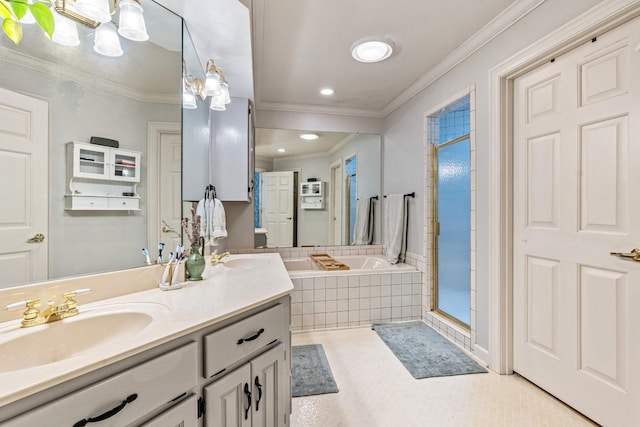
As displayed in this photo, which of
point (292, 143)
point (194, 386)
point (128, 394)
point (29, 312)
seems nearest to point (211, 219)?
point (29, 312)

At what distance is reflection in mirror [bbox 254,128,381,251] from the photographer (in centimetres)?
362

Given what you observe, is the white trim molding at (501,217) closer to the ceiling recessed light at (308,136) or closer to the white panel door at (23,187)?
the ceiling recessed light at (308,136)

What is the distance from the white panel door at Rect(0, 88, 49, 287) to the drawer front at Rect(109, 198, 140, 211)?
0.78 feet

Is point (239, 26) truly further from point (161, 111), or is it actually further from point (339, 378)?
point (339, 378)

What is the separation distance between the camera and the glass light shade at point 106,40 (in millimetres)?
1186

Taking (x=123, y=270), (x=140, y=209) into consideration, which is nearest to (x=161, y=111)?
(x=140, y=209)

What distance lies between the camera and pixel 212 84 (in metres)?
1.82

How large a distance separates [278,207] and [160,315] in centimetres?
267

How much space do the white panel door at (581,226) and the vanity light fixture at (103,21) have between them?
7.11 ft

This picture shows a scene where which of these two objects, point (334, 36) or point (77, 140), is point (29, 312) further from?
point (334, 36)

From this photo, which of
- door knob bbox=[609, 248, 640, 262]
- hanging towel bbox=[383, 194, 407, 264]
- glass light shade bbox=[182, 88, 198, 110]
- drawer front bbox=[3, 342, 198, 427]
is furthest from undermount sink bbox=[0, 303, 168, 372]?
hanging towel bbox=[383, 194, 407, 264]

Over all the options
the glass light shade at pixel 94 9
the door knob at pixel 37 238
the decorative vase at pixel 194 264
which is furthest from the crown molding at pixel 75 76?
the decorative vase at pixel 194 264

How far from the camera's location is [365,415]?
161 centimetres

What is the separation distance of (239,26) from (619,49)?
190 cm
